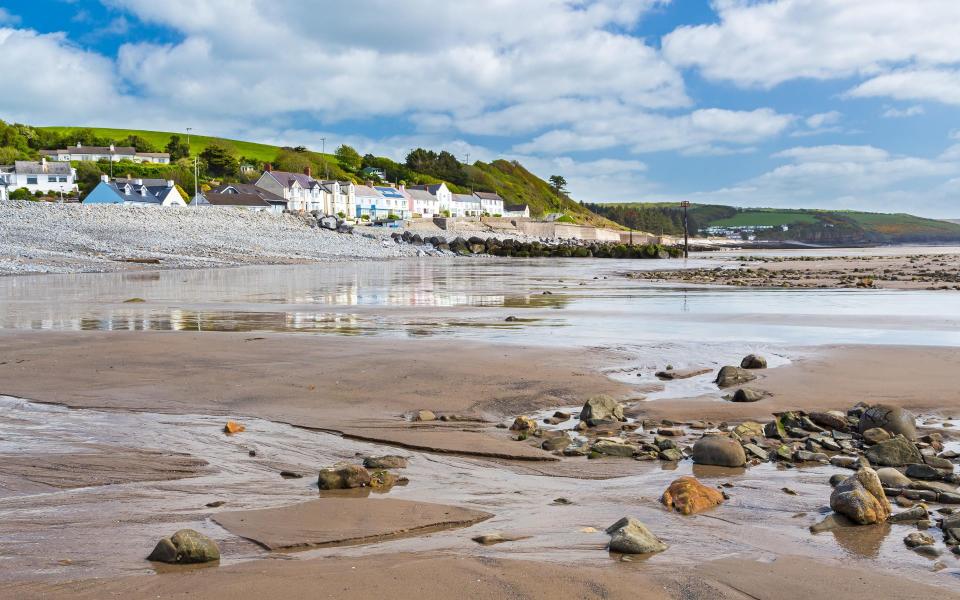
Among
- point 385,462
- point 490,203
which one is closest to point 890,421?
point 385,462

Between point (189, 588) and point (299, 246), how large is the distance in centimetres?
6009

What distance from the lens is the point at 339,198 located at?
125 metres

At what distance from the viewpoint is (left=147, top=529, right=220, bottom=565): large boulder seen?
4125 mm

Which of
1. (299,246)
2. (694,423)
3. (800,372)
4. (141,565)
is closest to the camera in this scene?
(141,565)

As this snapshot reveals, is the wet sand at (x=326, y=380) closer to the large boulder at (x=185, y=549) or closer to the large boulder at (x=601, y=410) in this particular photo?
the large boulder at (x=601, y=410)

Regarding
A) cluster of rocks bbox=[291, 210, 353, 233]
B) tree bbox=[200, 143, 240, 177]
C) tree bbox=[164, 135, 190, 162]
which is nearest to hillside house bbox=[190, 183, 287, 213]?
cluster of rocks bbox=[291, 210, 353, 233]

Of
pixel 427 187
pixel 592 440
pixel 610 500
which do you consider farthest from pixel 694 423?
→ pixel 427 187

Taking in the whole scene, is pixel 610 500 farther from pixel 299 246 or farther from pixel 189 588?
pixel 299 246

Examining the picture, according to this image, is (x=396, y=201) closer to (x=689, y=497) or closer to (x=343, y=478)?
(x=343, y=478)

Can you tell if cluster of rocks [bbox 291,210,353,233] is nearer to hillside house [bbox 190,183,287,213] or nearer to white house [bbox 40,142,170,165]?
hillside house [bbox 190,183,287,213]

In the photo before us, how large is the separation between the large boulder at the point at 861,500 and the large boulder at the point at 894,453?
1061 millimetres

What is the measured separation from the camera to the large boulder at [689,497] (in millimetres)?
5125

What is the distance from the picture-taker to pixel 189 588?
381 cm

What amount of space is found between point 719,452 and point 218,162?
422 feet
